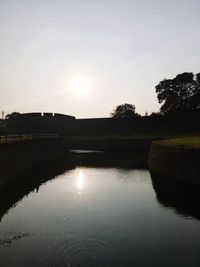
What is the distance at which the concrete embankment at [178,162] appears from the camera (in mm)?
27172

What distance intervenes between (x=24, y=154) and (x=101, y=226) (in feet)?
79.6

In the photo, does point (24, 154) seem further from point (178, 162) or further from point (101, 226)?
point (101, 226)

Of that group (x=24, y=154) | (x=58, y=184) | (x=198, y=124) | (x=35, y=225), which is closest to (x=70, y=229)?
(x=35, y=225)

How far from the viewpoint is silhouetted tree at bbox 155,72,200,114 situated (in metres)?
94.8

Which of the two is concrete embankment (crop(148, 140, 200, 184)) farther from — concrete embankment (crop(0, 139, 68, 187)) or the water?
concrete embankment (crop(0, 139, 68, 187))

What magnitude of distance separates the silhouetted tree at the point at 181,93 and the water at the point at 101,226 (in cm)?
6976

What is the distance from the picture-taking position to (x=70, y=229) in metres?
16.2

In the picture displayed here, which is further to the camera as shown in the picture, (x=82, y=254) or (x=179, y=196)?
(x=179, y=196)

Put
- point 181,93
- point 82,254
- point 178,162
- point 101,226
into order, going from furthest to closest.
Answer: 1. point 181,93
2. point 178,162
3. point 101,226
4. point 82,254

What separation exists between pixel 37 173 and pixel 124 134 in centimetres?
4507

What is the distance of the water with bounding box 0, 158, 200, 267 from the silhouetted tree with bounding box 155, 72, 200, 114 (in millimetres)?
69763

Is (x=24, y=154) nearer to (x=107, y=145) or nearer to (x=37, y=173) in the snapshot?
(x=37, y=173)

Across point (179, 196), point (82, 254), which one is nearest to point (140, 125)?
point (179, 196)

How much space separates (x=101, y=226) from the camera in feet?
54.9
